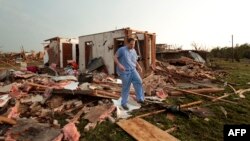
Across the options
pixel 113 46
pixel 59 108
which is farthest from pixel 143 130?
pixel 113 46

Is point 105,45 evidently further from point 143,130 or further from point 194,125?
point 143,130

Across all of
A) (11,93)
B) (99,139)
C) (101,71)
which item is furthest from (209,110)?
(101,71)

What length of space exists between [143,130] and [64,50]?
20.5 metres

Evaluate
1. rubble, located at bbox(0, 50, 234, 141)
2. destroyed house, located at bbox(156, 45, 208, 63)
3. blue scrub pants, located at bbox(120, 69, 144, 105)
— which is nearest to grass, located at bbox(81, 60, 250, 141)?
rubble, located at bbox(0, 50, 234, 141)

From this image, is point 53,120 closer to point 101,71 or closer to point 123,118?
point 123,118

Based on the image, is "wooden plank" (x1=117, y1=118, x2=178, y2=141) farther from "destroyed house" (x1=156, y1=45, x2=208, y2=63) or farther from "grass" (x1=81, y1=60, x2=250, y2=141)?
"destroyed house" (x1=156, y1=45, x2=208, y2=63)

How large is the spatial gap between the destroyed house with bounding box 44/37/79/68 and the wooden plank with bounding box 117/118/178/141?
19295 mm

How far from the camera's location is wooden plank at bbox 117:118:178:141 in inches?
220

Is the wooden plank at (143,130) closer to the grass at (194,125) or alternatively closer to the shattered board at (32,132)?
the grass at (194,125)

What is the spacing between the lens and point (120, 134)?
586cm

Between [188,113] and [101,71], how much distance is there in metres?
12.2

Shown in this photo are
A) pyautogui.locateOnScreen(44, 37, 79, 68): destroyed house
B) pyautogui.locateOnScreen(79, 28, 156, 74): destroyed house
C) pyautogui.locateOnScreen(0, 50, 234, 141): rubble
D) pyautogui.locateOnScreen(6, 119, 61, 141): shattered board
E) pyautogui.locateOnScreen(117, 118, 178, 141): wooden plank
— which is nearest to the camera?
pyautogui.locateOnScreen(6, 119, 61, 141): shattered board

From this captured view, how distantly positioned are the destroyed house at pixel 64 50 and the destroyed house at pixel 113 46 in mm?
4000

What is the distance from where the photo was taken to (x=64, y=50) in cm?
2539
